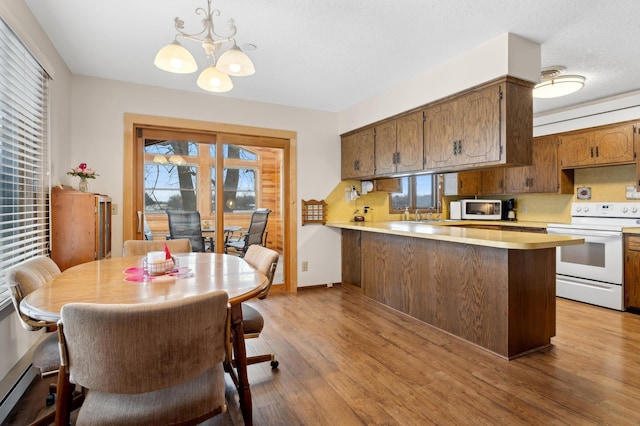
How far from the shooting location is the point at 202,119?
380 centimetres

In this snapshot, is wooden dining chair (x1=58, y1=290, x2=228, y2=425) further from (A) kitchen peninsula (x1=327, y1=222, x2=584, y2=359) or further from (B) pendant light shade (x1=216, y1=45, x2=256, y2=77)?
(A) kitchen peninsula (x1=327, y1=222, x2=584, y2=359)

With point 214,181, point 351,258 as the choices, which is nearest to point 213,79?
point 214,181

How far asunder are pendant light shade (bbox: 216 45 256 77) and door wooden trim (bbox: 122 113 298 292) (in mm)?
2050

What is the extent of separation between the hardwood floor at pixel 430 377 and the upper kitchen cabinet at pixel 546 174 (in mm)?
1807

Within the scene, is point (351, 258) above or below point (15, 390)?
above

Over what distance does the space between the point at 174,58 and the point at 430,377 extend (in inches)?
97.4

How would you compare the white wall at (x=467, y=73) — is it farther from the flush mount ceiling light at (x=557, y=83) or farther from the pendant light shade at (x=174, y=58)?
the pendant light shade at (x=174, y=58)

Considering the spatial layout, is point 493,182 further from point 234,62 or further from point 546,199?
point 234,62

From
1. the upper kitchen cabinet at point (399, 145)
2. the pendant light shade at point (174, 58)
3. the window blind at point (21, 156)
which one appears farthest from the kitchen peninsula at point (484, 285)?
the window blind at point (21, 156)

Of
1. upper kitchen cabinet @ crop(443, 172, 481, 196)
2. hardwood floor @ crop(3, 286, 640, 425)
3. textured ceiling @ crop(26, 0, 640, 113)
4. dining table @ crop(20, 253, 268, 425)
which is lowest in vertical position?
hardwood floor @ crop(3, 286, 640, 425)

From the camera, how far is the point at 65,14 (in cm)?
225

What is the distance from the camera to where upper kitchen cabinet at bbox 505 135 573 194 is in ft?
14.1

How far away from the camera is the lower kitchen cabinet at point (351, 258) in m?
4.27

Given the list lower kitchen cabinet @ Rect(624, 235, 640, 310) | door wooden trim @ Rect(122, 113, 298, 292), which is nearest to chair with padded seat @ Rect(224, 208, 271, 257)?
door wooden trim @ Rect(122, 113, 298, 292)
